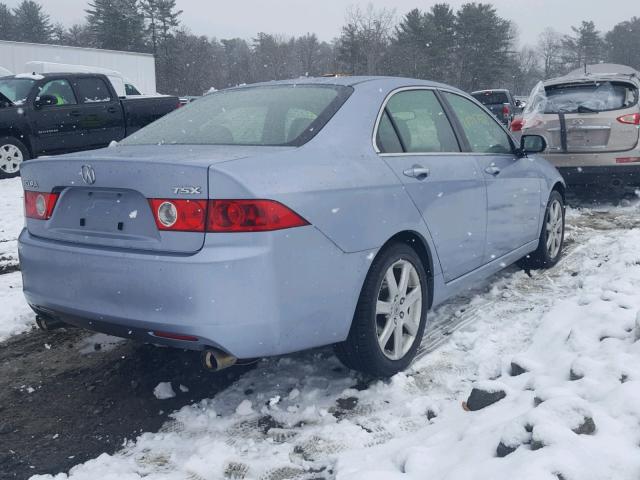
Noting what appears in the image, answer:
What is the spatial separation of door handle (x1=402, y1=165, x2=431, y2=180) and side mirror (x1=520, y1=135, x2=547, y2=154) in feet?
5.48

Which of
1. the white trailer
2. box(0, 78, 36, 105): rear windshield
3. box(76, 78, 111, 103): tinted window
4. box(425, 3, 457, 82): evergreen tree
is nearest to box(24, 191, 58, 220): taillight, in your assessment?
box(0, 78, 36, 105): rear windshield

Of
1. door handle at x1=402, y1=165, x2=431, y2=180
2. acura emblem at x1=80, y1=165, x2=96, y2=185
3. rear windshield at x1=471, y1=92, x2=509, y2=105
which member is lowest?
door handle at x1=402, y1=165, x2=431, y2=180

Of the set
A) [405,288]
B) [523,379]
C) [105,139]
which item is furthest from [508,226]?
[105,139]

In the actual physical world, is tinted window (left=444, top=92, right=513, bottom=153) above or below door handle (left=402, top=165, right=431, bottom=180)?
above

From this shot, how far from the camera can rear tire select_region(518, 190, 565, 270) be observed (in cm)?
530

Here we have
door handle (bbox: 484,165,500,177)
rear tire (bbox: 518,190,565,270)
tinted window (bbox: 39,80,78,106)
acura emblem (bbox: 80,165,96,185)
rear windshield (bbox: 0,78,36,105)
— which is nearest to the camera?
acura emblem (bbox: 80,165,96,185)

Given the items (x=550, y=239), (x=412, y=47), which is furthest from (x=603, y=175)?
(x=412, y=47)

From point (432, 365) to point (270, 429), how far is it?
1.06 metres

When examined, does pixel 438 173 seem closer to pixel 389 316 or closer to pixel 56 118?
pixel 389 316

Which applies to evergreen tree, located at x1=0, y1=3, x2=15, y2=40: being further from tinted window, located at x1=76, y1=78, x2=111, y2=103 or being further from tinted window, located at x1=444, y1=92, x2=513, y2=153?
tinted window, located at x1=444, y1=92, x2=513, y2=153

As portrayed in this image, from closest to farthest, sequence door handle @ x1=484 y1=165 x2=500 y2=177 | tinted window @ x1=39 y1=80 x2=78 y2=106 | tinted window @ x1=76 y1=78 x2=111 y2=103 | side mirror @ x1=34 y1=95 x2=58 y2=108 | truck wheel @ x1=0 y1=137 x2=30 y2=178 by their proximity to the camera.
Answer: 1. door handle @ x1=484 y1=165 x2=500 y2=177
2. truck wheel @ x1=0 y1=137 x2=30 y2=178
3. side mirror @ x1=34 y1=95 x2=58 y2=108
4. tinted window @ x1=39 y1=80 x2=78 y2=106
5. tinted window @ x1=76 y1=78 x2=111 y2=103

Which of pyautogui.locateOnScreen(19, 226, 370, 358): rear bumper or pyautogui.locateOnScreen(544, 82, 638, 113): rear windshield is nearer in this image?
pyautogui.locateOnScreen(19, 226, 370, 358): rear bumper

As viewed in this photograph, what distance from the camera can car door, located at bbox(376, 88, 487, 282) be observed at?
11.2 ft

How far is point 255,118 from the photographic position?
335cm
